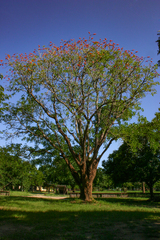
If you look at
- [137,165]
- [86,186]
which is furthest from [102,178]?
[86,186]

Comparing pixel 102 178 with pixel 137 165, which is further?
pixel 102 178

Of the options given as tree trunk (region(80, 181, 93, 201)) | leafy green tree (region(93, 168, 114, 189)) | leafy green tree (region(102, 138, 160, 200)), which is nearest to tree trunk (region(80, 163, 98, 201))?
tree trunk (region(80, 181, 93, 201))

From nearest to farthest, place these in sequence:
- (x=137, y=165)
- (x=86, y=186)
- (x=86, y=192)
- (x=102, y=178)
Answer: (x=86, y=192) → (x=86, y=186) → (x=137, y=165) → (x=102, y=178)

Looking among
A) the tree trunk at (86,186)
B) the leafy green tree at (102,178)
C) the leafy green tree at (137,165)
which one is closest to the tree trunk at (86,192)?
the tree trunk at (86,186)

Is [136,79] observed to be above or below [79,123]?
above

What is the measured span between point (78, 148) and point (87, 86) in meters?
6.88

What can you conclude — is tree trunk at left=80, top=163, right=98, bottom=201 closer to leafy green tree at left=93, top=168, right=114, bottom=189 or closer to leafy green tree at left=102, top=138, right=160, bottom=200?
leafy green tree at left=102, top=138, right=160, bottom=200

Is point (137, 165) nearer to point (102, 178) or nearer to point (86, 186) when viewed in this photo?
point (86, 186)

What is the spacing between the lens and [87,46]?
1617 centimetres

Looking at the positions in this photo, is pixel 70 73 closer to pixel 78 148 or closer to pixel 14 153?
pixel 78 148

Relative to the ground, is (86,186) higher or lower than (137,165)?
lower

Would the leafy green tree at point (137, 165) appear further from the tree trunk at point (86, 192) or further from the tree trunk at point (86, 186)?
the tree trunk at point (86, 192)

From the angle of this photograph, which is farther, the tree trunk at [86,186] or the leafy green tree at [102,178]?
the leafy green tree at [102,178]

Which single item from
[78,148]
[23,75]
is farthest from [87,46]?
[78,148]
